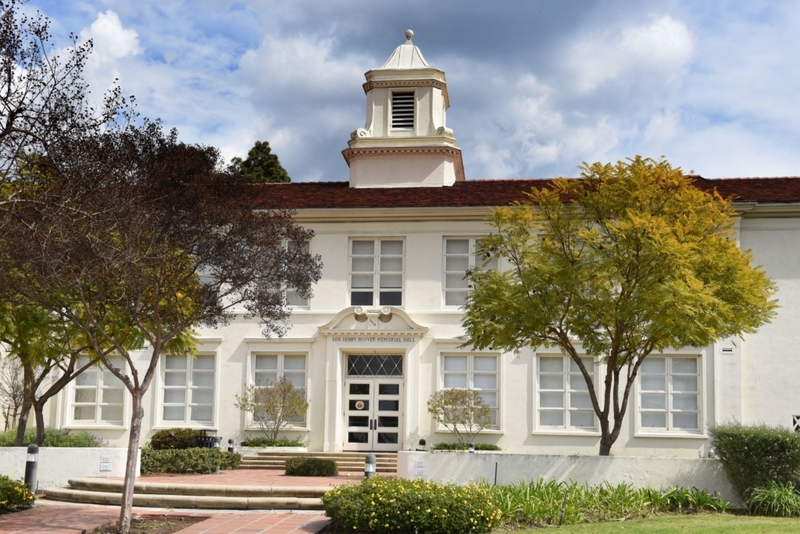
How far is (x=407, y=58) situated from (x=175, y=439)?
583 inches

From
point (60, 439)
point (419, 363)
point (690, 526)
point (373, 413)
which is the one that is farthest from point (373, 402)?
point (690, 526)

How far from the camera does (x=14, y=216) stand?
13328mm

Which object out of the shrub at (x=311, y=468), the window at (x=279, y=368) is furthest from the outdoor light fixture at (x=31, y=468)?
the window at (x=279, y=368)

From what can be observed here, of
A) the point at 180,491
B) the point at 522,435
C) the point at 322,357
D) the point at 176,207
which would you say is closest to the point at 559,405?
the point at 522,435

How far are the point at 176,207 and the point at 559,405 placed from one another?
14556 millimetres

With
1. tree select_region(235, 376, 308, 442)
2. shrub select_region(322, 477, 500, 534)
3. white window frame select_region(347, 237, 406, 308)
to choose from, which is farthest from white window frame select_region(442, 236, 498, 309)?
shrub select_region(322, 477, 500, 534)

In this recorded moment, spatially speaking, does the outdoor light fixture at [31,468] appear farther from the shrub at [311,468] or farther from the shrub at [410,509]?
the shrub at [410,509]

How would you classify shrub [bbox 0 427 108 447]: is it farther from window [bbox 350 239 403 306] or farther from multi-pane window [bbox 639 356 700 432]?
multi-pane window [bbox 639 356 700 432]

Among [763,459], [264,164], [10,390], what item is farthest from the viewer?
[264,164]

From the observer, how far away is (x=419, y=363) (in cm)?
2623

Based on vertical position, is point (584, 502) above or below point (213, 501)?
above

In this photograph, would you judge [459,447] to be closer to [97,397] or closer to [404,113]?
[97,397]

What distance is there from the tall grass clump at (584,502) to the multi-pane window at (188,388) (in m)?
12.6

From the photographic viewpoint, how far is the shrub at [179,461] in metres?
21.7
